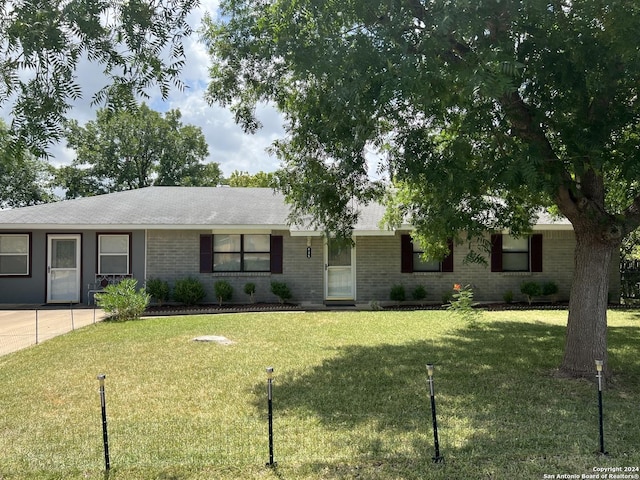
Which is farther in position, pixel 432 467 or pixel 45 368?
pixel 45 368

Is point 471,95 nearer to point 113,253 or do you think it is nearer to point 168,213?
point 168,213

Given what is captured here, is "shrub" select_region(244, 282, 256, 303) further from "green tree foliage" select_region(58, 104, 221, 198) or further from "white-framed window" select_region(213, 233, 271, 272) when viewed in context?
"green tree foliage" select_region(58, 104, 221, 198)

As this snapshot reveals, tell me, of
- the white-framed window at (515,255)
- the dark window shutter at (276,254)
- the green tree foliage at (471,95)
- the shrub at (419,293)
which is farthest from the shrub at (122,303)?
the white-framed window at (515,255)

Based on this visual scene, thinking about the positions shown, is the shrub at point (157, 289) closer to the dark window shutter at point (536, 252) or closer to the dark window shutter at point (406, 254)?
the dark window shutter at point (406, 254)

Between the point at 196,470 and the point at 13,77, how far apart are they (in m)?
3.55

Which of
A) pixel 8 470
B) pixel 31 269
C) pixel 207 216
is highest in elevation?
pixel 207 216

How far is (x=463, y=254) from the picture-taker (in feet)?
56.3

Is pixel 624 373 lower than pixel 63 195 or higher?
lower

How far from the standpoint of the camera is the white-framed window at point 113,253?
53.7 feet

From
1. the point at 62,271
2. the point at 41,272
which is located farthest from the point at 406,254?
the point at 41,272

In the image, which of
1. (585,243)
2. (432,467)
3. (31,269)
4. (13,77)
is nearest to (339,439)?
(432,467)

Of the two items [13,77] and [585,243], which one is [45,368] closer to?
[13,77]

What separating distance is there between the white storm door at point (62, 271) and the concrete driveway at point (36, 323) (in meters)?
0.75

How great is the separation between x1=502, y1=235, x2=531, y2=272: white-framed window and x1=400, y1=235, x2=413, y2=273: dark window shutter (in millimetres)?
3256
